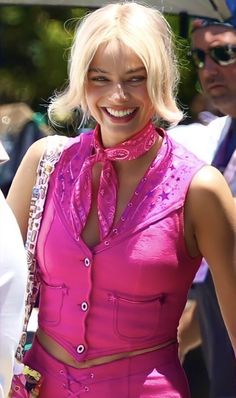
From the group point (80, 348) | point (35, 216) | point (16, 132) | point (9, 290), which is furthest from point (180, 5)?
point (9, 290)

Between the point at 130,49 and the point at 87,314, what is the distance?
2.09 feet

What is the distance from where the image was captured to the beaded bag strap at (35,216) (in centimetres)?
213

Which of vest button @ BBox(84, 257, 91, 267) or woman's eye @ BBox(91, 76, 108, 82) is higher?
woman's eye @ BBox(91, 76, 108, 82)

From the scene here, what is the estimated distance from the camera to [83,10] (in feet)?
10.2

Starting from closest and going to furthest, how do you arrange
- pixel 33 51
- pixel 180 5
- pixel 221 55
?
pixel 221 55 → pixel 180 5 → pixel 33 51

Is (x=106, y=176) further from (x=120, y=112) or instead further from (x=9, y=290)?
(x=9, y=290)

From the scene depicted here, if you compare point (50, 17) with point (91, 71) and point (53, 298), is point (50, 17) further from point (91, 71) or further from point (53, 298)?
point (53, 298)

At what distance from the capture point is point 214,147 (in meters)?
2.77

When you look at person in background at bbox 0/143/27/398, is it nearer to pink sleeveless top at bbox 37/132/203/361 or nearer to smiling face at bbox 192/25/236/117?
pink sleeveless top at bbox 37/132/203/361

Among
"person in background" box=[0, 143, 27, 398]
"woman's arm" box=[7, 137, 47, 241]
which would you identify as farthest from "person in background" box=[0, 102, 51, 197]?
"person in background" box=[0, 143, 27, 398]

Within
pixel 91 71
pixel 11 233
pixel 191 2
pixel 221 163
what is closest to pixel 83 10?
pixel 191 2

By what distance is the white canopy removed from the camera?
2.87m

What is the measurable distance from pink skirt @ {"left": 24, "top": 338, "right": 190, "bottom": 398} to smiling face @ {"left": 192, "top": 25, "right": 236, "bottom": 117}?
37.6 inches

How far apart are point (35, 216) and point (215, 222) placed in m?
0.45
